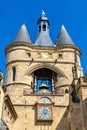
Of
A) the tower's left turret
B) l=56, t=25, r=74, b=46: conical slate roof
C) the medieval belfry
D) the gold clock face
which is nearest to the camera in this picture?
the medieval belfry

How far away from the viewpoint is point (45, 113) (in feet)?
93.1

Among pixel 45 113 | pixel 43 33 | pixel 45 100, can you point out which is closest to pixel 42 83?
pixel 45 100

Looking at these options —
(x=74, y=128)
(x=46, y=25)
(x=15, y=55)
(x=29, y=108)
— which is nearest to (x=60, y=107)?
(x=29, y=108)

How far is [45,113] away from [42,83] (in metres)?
3.74

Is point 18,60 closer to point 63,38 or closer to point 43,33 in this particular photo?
point 63,38

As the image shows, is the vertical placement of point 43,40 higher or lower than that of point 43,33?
lower

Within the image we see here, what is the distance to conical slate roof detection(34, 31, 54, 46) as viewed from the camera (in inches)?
1372

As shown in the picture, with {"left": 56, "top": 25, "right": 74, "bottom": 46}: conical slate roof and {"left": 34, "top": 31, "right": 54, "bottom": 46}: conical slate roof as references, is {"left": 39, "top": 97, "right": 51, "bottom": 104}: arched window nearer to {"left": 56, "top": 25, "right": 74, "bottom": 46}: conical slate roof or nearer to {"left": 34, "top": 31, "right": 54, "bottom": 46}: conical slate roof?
{"left": 56, "top": 25, "right": 74, "bottom": 46}: conical slate roof

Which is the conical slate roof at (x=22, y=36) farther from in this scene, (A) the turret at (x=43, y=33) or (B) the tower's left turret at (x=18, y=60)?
(A) the turret at (x=43, y=33)

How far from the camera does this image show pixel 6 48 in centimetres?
3331

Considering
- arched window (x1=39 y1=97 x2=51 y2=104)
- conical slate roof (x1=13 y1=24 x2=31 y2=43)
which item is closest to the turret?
conical slate roof (x1=13 y1=24 x2=31 y2=43)

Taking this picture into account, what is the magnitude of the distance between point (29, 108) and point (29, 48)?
23.6 ft

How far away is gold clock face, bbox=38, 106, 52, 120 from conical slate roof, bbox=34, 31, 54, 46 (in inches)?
344

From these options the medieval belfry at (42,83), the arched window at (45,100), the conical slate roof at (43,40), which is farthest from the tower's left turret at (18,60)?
the arched window at (45,100)
